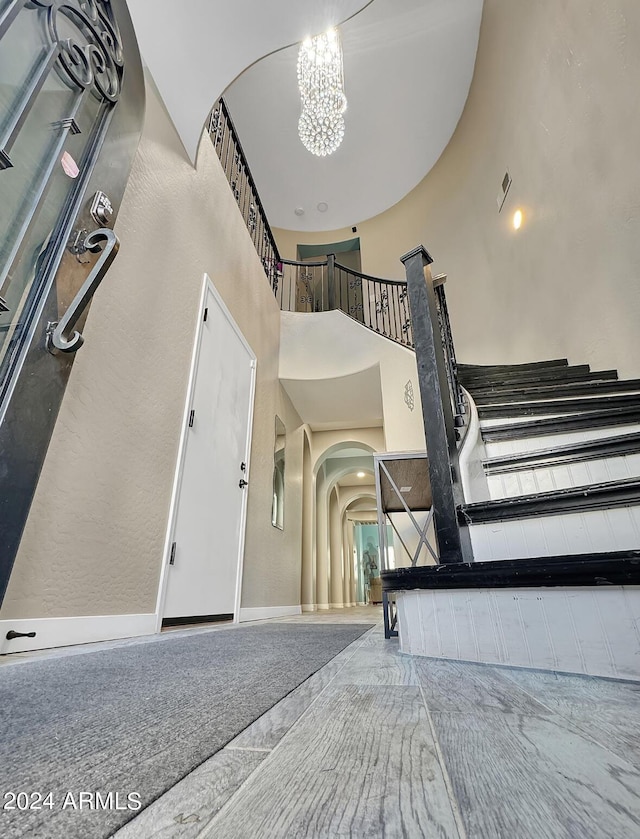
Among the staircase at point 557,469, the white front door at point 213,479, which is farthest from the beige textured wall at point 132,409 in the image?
the staircase at point 557,469

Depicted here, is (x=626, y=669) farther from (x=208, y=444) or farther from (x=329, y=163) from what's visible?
(x=329, y=163)

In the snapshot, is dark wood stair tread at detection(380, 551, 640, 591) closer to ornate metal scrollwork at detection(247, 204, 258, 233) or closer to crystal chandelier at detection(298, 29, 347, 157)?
ornate metal scrollwork at detection(247, 204, 258, 233)

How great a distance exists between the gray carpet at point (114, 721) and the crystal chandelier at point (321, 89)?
5.15 m

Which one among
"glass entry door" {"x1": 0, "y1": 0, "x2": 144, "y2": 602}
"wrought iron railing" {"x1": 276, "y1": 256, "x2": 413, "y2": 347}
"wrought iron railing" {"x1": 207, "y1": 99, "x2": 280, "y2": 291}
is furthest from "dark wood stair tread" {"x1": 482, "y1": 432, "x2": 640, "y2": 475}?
"wrought iron railing" {"x1": 207, "y1": 99, "x2": 280, "y2": 291}

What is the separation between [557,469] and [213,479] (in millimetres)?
2061

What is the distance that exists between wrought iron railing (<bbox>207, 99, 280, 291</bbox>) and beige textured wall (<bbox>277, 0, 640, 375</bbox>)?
2795 mm

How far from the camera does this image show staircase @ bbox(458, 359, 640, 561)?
129cm

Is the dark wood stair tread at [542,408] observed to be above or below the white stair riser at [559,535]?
above

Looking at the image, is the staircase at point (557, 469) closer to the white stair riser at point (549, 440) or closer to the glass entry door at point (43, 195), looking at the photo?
the white stair riser at point (549, 440)

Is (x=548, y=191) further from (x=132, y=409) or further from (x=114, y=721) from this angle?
(x=114, y=721)

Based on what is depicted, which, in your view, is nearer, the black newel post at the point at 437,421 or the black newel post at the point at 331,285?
the black newel post at the point at 437,421

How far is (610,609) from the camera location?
0.91 meters

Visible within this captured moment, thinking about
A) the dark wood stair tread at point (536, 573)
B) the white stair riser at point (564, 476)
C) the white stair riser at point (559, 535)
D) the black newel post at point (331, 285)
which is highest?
the black newel post at point (331, 285)

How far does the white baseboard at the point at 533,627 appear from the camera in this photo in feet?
2.92
